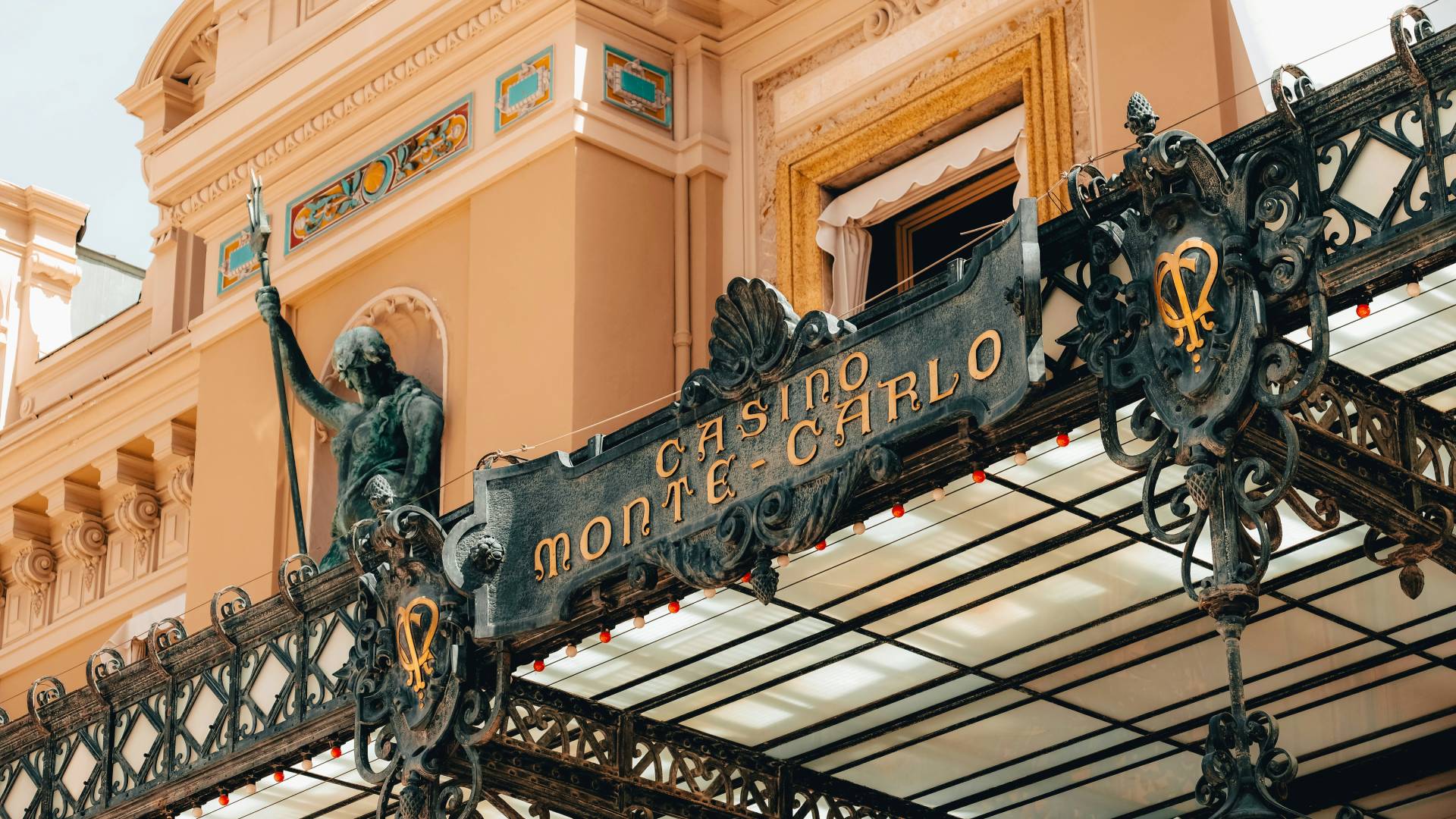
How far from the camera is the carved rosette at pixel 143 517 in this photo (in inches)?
810

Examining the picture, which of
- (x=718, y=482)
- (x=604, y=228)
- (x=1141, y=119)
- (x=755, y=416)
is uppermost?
(x=604, y=228)

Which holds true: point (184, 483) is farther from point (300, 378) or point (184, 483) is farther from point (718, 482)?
point (718, 482)

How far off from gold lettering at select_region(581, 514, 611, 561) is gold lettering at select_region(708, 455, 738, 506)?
0.66m

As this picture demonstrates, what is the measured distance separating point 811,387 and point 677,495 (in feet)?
2.93

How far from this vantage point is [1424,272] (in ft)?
28.8

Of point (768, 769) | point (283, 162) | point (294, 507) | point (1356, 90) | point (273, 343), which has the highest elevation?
point (283, 162)

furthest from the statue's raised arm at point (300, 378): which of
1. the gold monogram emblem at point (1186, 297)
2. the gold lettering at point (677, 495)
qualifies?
the gold monogram emblem at point (1186, 297)

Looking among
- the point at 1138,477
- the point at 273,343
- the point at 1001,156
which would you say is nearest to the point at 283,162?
the point at 273,343

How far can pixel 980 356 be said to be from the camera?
10.0m

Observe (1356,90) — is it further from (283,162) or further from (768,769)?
(283,162)

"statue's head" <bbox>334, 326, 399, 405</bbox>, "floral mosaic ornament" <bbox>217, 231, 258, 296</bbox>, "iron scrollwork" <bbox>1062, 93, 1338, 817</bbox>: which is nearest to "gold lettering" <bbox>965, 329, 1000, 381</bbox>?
"iron scrollwork" <bbox>1062, 93, 1338, 817</bbox>

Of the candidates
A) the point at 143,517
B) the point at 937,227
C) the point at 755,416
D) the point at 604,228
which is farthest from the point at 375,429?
the point at 755,416

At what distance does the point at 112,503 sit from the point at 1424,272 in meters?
14.4

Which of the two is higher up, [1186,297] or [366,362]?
[366,362]
